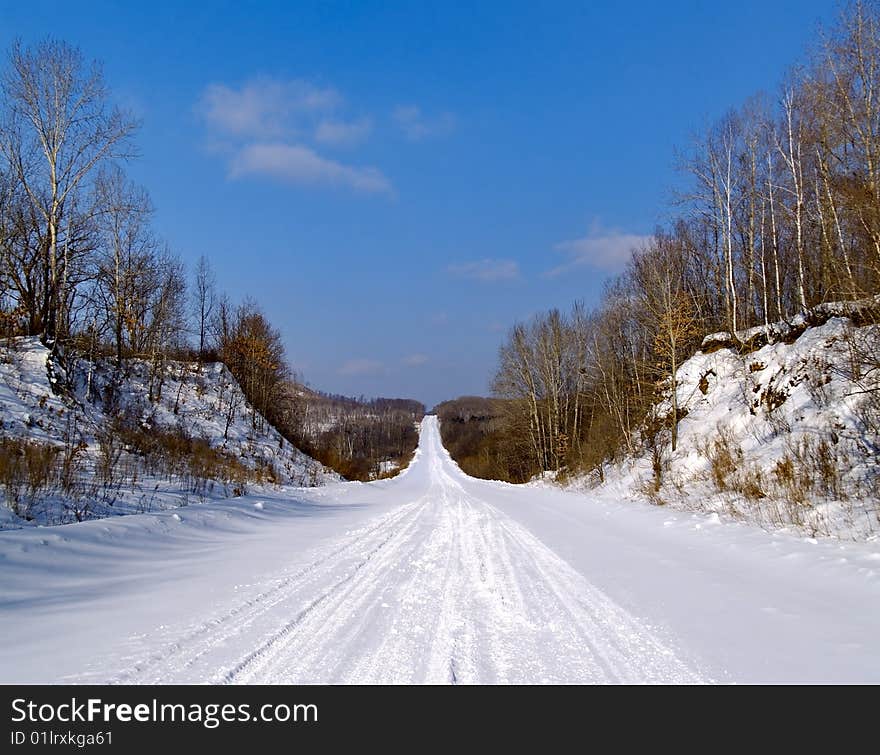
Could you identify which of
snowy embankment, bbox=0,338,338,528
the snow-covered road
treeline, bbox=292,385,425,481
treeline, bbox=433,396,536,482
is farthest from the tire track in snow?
treeline, bbox=292,385,425,481

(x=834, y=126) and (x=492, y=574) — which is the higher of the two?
(x=834, y=126)

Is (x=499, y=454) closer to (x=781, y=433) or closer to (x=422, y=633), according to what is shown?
(x=781, y=433)

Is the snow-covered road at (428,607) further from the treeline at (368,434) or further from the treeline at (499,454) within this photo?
the treeline at (368,434)

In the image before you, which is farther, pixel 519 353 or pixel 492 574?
pixel 519 353

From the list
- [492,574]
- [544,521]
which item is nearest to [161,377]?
[544,521]

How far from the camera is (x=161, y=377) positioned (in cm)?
2705

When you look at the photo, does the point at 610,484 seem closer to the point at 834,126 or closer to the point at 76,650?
the point at 834,126

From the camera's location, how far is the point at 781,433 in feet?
42.2

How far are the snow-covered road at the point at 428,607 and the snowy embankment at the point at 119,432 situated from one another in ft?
6.24

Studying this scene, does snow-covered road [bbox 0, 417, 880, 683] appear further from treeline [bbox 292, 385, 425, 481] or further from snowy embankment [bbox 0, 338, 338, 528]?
treeline [bbox 292, 385, 425, 481]

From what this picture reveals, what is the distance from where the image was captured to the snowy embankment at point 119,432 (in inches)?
354

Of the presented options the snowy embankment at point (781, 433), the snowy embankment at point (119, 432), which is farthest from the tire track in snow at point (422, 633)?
the snowy embankment at point (119, 432)

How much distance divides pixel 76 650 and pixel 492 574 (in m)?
4.23
